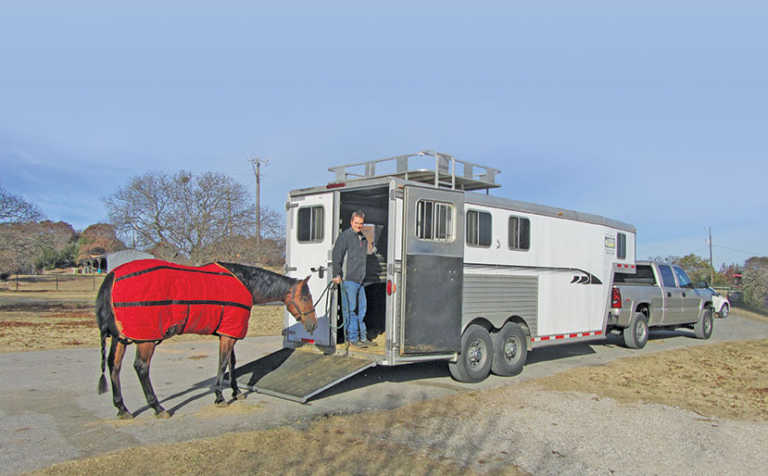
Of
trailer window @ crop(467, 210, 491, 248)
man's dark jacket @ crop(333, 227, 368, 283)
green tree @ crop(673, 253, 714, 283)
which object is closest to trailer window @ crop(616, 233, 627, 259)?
trailer window @ crop(467, 210, 491, 248)

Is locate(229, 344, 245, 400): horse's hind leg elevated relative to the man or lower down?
lower down

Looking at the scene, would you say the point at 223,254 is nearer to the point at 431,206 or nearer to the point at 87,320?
the point at 87,320

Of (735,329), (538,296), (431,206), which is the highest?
(431,206)

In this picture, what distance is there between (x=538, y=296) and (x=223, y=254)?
1666cm

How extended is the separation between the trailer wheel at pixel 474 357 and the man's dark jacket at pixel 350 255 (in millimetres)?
1927

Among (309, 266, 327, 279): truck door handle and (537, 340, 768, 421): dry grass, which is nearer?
(537, 340, 768, 421): dry grass

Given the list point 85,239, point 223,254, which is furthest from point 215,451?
point 85,239

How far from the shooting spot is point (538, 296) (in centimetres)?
1003

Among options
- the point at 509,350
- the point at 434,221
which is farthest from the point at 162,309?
the point at 509,350

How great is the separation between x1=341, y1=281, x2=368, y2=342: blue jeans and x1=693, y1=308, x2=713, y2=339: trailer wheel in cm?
1207

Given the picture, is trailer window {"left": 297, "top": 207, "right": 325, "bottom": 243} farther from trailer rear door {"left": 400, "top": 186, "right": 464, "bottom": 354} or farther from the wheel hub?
the wheel hub

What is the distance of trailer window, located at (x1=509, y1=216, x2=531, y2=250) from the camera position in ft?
31.2

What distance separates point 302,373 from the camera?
794cm

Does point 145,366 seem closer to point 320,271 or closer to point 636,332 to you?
point 320,271
